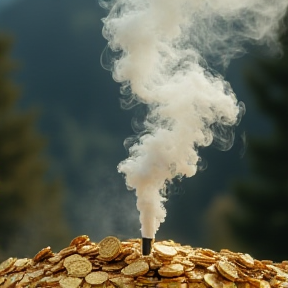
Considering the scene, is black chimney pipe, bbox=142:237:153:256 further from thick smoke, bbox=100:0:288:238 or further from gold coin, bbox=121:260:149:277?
gold coin, bbox=121:260:149:277

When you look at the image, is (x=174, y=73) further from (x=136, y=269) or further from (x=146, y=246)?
(x=136, y=269)

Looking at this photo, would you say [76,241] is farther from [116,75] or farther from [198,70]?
[198,70]

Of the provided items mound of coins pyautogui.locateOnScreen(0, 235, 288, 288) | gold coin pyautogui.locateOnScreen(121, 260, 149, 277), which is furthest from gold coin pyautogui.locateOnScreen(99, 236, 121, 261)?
gold coin pyautogui.locateOnScreen(121, 260, 149, 277)

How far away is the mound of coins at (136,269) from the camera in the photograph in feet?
11.6

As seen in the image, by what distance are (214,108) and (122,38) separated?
770 millimetres

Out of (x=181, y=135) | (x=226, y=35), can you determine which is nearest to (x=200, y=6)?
(x=226, y=35)

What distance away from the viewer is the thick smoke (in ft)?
12.4

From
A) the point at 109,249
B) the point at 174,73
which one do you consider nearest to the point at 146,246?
the point at 109,249

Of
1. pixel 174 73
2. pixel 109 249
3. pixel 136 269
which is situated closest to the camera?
pixel 136 269

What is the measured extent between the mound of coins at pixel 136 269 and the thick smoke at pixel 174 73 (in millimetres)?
246

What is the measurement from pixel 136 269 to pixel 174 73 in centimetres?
133

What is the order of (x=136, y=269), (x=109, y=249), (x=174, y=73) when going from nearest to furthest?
(x=136, y=269) → (x=109, y=249) → (x=174, y=73)

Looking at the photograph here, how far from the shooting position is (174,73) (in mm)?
3982

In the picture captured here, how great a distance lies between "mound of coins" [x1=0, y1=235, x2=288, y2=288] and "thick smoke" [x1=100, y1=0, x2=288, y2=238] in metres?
0.25
